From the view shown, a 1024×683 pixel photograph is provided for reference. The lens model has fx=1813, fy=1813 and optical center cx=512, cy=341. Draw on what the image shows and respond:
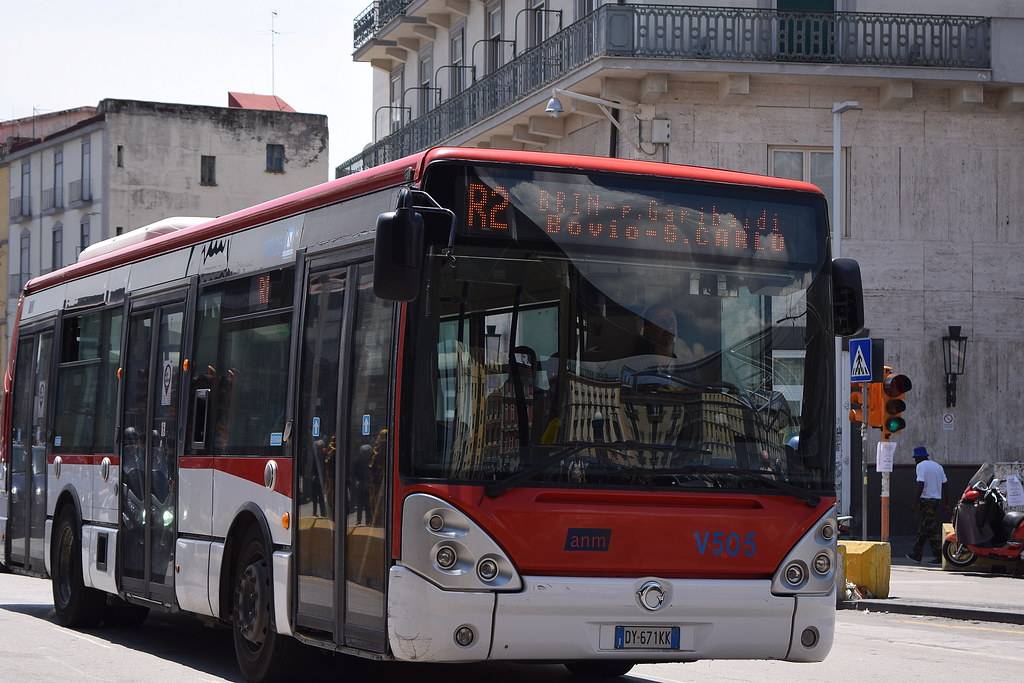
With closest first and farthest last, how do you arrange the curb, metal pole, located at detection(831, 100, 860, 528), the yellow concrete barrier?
the curb < the yellow concrete barrier < metal pole, located at detection(831, 100, 860, 528)

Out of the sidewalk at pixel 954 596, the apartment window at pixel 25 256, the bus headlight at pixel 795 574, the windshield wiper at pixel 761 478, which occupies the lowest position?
the sidewalk at pixel 954 596

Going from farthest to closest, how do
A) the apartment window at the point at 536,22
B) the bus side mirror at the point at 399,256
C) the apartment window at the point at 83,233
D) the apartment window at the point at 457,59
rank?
the apartment window at the point at 83,233 → the apartment window at the point at 457,59 → the apartment window at the point at 536,22 → the bus side mirror at the point at 399,256

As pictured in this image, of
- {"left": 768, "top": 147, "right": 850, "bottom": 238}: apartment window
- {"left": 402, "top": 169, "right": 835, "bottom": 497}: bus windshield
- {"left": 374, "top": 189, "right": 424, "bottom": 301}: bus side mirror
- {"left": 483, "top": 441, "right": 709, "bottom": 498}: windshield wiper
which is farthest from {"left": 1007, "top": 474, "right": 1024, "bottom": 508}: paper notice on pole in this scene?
{"left": 374, "top": 189, "right": 424, "bottom": 301}: bus side mirror

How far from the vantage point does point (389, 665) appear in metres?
12.5

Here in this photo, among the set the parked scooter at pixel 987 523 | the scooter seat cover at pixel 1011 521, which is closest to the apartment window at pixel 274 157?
the parked scooter at pixel 987 523

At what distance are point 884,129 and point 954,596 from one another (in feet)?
45.9

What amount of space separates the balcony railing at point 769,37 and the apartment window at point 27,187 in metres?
54.1

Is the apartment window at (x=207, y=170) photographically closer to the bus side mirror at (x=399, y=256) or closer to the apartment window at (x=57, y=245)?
the apartment window at (x=57, y=245)

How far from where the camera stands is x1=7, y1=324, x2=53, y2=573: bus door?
53.8ft

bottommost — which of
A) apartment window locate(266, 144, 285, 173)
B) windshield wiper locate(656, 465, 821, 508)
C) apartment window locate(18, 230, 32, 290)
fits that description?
windshield wiper locate(656, 465, 821, 508)

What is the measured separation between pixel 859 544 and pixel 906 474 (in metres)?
12.1

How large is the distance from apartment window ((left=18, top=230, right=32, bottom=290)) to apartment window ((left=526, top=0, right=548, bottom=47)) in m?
51.0

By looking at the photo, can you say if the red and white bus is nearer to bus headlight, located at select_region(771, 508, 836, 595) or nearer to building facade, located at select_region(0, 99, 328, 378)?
bus headlight, located at select_region(771, 508, 836, 595)

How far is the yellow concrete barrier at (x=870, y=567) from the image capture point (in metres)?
20.9
